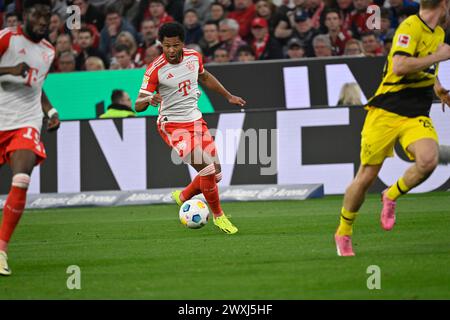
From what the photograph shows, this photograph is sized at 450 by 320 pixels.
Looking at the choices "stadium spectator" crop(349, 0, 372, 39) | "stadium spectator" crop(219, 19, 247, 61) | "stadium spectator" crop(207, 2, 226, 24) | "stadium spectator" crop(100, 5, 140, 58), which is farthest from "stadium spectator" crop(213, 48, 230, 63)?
"stadium spectator" crop(100, 5, 140, 58)

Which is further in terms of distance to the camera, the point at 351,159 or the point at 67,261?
the point at 351,159

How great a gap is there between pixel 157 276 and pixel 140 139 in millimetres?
9659

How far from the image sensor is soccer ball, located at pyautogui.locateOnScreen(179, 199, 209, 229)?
41.2 feet

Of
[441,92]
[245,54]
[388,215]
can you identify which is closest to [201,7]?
[245,54]

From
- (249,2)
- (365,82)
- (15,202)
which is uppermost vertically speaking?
(249,2)

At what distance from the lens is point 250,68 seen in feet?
62.8

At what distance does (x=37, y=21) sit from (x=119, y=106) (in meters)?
9.62

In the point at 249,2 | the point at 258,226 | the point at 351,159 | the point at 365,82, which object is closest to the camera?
the point at 258,226

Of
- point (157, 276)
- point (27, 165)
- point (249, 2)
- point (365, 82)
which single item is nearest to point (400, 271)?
point (157, 276)

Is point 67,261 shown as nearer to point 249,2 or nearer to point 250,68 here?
point 250,68

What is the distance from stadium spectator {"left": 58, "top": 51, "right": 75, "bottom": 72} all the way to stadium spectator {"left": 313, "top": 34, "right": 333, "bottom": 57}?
5.57 m

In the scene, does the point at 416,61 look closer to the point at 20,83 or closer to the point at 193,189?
the point at 20,83

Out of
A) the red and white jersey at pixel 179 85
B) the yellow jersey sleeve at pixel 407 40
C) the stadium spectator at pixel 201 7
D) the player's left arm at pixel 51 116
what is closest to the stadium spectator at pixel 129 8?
the stadium spectator at pixel 201 7

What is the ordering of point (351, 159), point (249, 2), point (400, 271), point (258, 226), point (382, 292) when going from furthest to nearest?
1. point (249, 2)
2. point (351, 159)
3. point (258, 226)
4. point (400, 271)
5. point (382, 292)
